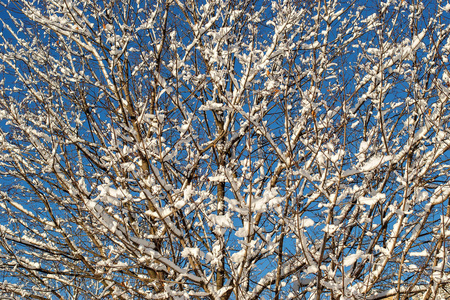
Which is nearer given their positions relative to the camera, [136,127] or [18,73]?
[136,127]

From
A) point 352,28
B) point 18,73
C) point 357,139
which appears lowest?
point 357,139

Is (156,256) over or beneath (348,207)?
beneath

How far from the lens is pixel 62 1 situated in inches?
173

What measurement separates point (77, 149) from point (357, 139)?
12.9ft

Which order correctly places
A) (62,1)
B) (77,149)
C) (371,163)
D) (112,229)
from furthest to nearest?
1. (77,149)
2. (62,1)
3. (112,229)
4. (371,163)

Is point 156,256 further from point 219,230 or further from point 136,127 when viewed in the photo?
point 136,127

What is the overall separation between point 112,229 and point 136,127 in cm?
149

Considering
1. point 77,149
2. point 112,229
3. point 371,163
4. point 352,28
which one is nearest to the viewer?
point 371,163

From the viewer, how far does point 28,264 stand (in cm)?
407

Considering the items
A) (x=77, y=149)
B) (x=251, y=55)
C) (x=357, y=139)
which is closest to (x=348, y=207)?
(x=357, y=139)

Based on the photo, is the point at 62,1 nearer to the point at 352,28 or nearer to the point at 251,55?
the point at 251,55

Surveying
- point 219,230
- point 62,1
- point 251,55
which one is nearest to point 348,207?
point 219,230

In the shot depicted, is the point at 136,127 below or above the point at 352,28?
below

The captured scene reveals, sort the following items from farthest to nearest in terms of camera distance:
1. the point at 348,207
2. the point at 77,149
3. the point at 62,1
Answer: the point at 77,149
the point at 62,1
the point at 348,207
